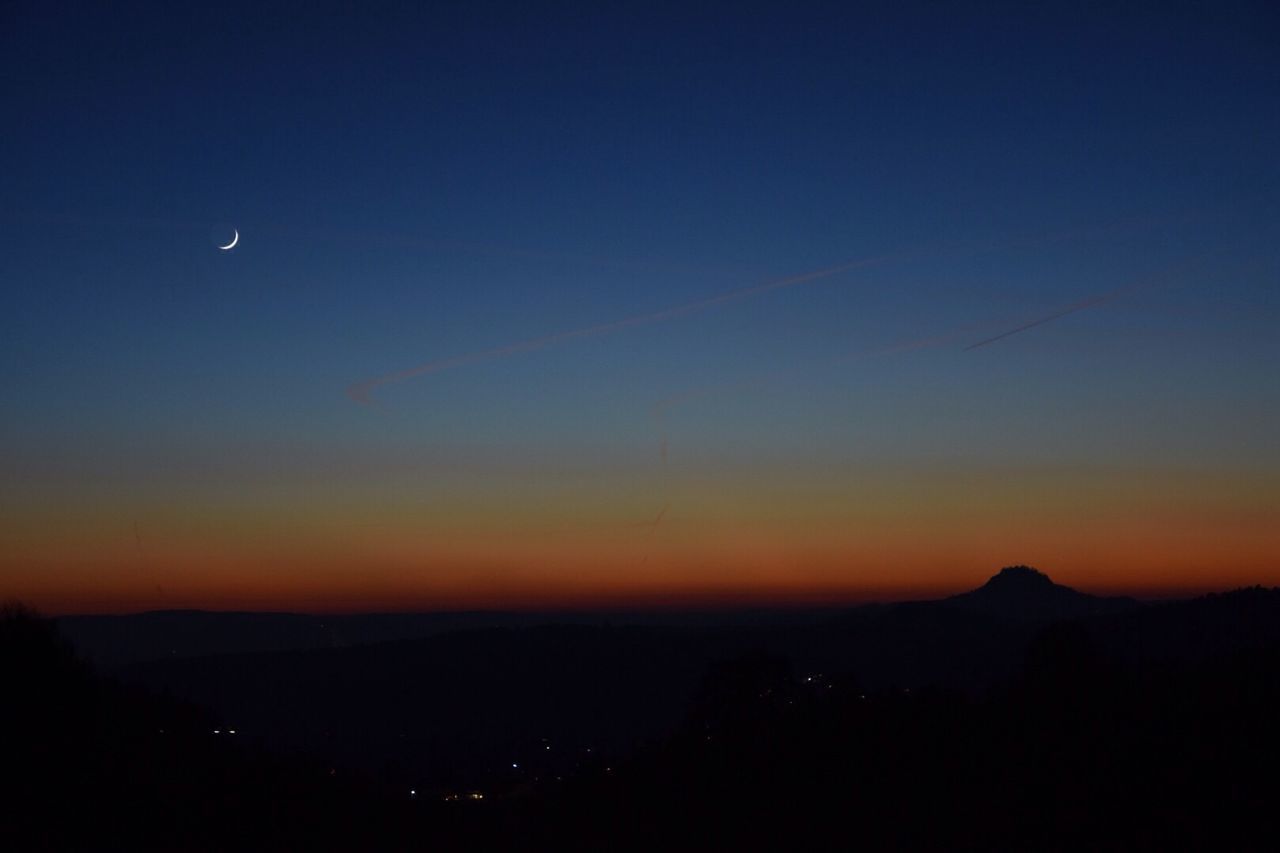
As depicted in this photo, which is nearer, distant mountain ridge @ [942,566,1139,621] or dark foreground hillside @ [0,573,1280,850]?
dark foreground hillside @ [0,573,1280,850]

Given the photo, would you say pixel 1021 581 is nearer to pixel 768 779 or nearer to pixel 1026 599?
pixel 1026 599

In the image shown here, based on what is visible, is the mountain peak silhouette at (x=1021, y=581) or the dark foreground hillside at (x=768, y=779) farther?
the mountain peak silhouette at (x=1021, y=581)

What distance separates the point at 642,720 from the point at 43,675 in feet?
173

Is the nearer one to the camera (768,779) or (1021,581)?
(768,779)

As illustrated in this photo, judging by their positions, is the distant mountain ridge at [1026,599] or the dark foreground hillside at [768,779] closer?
the dark foreground hillside at [768,779]

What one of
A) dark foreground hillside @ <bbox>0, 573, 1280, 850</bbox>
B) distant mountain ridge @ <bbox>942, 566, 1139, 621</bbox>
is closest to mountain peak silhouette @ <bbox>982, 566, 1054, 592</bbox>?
distant mountain ridge @ <bbox>942, 566, 1139, 621</bbox>

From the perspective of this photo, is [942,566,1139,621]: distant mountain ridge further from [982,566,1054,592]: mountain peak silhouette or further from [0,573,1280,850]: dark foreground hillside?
[0,573,1280,850]: dark foreground hillside

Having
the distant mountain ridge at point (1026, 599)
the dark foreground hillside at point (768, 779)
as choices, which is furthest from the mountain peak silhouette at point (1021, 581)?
the dark foreground hillside at point (768, 779)

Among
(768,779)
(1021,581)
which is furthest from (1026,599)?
(768,779)

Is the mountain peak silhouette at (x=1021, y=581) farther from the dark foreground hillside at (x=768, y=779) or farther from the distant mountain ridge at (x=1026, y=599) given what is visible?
the dark foreground hillside at (x=768, y=779)

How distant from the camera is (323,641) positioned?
75.0 m

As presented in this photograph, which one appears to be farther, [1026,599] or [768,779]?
[1026,599]

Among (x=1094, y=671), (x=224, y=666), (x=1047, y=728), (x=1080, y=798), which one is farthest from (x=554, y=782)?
(x=224, y=666)

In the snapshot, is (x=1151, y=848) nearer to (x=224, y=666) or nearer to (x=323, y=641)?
(x=224, y=666)
